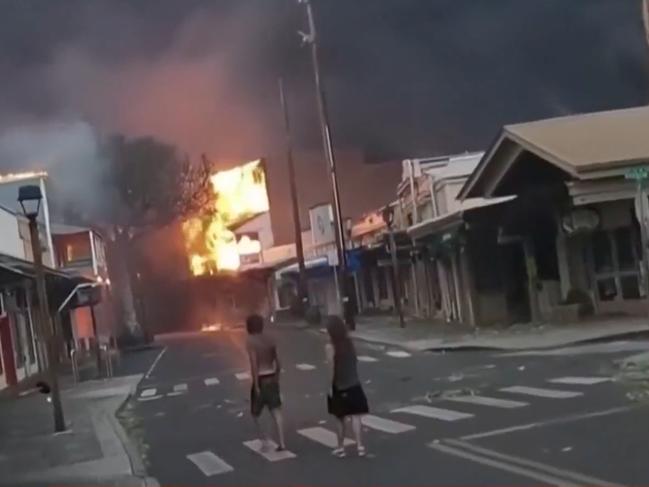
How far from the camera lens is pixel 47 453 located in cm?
1600

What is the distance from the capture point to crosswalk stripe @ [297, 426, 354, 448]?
1361cm

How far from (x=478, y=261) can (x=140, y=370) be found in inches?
429

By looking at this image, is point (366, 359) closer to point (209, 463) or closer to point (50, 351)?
point (50, 351)

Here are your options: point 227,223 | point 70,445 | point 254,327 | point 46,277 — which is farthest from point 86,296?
point 227,223

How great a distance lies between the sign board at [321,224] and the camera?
70.4 meters

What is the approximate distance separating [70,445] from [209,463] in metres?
4.08

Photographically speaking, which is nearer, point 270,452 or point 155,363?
point 270,452

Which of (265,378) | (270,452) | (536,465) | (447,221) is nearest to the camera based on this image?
(536,465)

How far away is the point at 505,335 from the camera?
30047mm

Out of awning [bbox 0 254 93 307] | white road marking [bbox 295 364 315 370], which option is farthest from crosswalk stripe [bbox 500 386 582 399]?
awning [bbox 0 254 93 307]

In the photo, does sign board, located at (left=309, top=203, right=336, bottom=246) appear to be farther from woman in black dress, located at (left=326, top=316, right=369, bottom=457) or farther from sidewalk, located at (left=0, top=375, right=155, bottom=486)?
woman in black dress, located at (left=326, top=316, right=369, bottom=457)

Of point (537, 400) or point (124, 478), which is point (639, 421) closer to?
point (537, 400)

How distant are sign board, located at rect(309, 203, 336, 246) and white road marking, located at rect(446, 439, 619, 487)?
187ft

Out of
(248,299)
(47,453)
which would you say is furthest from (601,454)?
(248,299)
